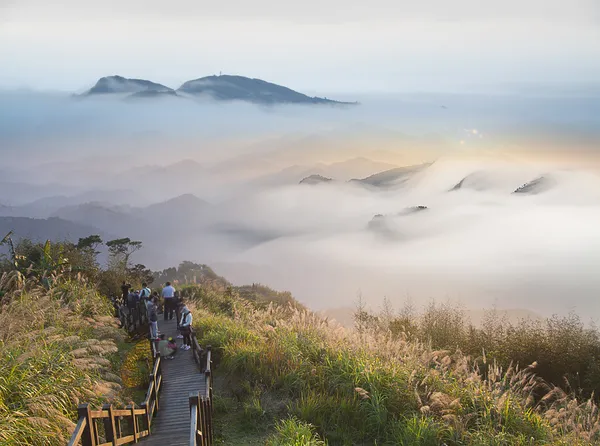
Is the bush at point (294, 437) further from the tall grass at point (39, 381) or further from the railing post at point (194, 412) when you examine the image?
the tall grass at point (39, 381)

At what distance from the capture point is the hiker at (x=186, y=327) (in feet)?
55.1

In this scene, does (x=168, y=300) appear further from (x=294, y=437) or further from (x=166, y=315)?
(x=294, y=437)

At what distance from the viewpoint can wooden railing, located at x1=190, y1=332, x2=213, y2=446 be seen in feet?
27.9

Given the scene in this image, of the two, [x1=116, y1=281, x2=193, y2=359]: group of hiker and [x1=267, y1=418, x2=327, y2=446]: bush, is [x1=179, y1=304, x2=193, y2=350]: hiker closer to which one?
[x1=116, y1=281, x2=193, y2=359]: group of hiker

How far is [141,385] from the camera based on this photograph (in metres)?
15.6

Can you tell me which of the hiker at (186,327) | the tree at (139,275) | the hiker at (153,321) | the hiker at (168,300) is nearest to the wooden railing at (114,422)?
the hiker at (186,327)

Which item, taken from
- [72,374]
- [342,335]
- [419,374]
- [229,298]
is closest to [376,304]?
[229,298]

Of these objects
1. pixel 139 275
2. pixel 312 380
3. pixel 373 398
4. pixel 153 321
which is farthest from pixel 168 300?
pixel 139 275

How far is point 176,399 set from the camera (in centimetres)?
1348

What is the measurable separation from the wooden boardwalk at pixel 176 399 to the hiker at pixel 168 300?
3.07m

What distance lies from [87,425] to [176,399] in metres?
6.35

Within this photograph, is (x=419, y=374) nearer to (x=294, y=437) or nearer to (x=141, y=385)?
(x=294, y=437)

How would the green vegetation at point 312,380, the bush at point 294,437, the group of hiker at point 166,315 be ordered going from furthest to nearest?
the group of hiker at point 166,315 → the bush at point 294,437 → the green vegetation at point 312,380

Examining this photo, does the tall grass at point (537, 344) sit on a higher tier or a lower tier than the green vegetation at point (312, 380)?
lower
